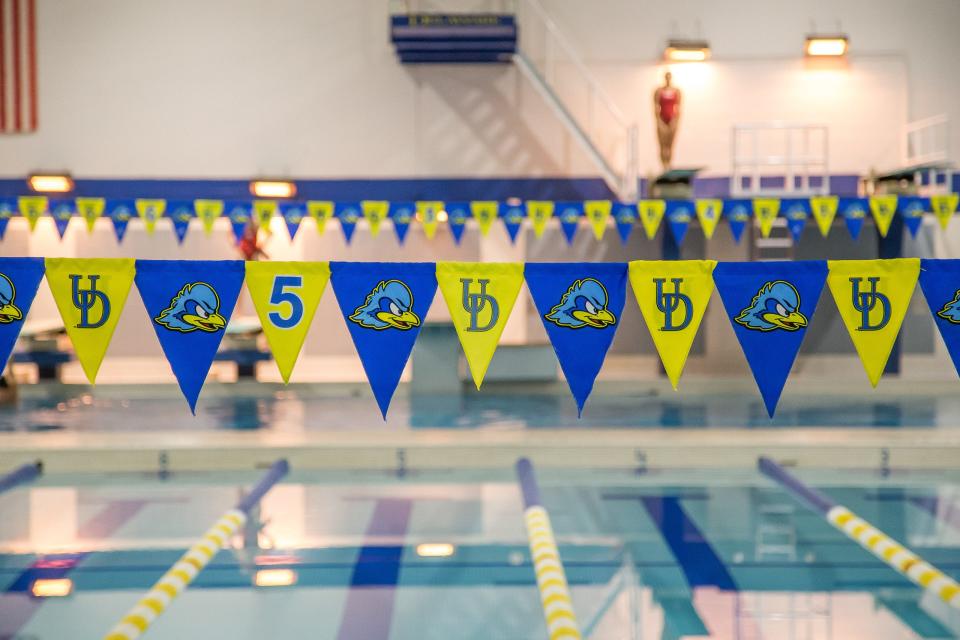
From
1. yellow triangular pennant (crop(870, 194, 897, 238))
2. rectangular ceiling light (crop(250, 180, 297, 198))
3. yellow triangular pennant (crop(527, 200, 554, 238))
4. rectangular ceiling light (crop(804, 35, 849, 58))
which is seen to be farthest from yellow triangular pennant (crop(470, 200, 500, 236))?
rectangular ceiling light (crop(804, 35, 849, 58))

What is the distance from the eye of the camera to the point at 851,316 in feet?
15.8

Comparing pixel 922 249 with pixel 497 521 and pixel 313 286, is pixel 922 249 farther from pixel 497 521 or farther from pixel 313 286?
pixel 313 286

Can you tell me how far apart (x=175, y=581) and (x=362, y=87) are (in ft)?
36.2

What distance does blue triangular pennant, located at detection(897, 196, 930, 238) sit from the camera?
1052 cm

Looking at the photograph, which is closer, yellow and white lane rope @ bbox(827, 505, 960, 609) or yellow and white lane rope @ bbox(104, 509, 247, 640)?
yellow and white lane rope @ bbox(104, 509, 247, 640)

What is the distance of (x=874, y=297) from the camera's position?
4.82m

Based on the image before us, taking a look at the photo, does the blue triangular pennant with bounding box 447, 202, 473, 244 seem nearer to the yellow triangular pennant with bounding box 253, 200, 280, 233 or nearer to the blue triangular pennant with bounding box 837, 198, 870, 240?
the yellow triangular pennant with bounding box 253, 200, 280, 233

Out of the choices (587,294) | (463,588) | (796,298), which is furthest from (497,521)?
(796,298)

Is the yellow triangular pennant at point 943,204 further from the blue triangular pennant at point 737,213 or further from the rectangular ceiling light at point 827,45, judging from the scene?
the rectangular ceiling light at point 827,45

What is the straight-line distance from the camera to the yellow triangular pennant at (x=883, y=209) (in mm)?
10453

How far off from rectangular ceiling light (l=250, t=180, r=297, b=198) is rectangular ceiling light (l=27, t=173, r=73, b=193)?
8.33 feet

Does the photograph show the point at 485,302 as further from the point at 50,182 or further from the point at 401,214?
the point at 50,182

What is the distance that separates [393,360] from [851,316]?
7.18ft

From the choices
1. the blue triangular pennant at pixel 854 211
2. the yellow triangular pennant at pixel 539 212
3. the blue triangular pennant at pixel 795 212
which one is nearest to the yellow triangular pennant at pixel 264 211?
the yellow triangular pennant at pixel 539 212
